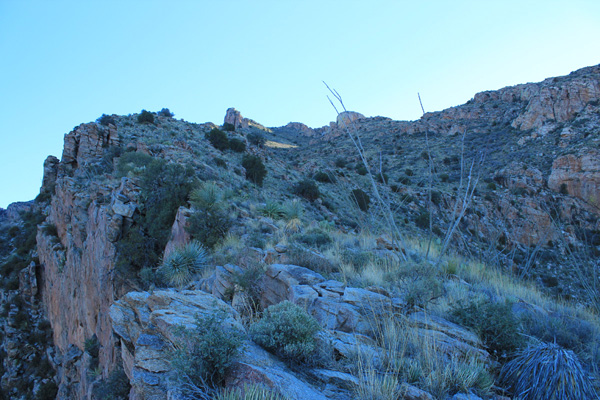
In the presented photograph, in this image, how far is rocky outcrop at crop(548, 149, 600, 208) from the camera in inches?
1016

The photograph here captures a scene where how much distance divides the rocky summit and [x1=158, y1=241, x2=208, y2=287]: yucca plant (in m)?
0.04

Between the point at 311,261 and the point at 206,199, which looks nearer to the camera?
the point at 311,261

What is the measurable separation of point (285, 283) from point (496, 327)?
3274 mm

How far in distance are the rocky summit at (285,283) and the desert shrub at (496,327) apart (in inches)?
1.0

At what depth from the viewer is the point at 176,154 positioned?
60.3 ft

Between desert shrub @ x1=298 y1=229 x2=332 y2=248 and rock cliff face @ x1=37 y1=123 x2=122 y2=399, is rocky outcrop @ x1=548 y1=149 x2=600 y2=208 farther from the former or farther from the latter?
rock cliff face @ x1=37 y1=123 x2=122 y2=399

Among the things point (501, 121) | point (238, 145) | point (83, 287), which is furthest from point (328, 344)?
point (501, 121)

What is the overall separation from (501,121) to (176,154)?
40679 mm

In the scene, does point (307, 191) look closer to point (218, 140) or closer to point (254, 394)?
point (218, 140)

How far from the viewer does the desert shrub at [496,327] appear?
4.05 m

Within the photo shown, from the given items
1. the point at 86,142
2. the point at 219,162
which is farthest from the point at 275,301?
the point at 86,142

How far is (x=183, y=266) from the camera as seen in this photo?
8750mm

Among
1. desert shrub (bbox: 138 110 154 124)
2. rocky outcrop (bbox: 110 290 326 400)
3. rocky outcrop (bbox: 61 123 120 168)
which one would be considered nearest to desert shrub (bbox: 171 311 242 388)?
rocky outcrop (bbox: 110 290 326 400)

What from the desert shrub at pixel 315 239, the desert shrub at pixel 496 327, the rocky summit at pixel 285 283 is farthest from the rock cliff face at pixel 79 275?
the desert shrub at pixel 496 327
